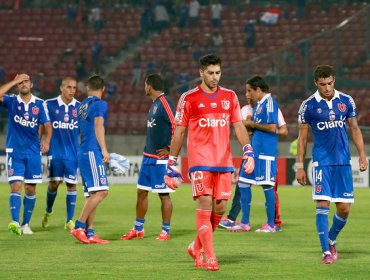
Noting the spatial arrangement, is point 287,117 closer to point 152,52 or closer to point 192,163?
point 152,52

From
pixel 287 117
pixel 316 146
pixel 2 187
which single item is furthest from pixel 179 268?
pixel 287 117

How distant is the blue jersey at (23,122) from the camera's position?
1410cm

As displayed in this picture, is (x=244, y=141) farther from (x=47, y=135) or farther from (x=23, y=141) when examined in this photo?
(x=23, y=141)

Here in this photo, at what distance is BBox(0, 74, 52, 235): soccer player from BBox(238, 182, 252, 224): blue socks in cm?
305

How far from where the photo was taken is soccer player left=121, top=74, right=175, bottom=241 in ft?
43.4

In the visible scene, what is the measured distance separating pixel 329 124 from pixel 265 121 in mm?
4026

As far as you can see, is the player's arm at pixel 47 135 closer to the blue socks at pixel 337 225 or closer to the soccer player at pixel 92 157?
the soccer player at pixel 92 157

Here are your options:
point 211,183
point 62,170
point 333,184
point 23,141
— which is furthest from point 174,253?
point 62,170

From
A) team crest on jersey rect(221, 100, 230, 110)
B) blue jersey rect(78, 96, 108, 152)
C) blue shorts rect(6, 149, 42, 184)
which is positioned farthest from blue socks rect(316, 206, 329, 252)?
blue shorts rect(6, 149, 42, 184)

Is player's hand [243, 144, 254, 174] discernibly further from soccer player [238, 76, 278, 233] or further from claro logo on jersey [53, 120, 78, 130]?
claro logo on jersey [53, 120, 78, 130]

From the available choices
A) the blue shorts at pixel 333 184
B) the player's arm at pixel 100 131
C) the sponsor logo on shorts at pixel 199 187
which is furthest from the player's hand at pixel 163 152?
the sponsor logo on shorts at pixel 199 187

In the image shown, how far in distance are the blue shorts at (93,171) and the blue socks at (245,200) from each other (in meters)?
2.91

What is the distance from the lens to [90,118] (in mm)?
12734

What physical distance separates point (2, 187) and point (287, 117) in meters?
9.47
